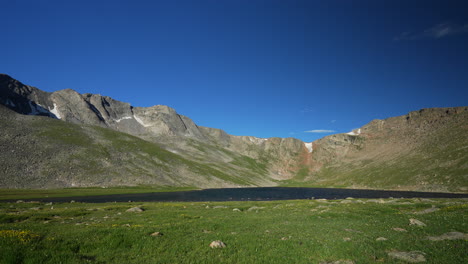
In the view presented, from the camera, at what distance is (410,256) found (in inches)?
583

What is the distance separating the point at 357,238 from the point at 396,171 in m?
214

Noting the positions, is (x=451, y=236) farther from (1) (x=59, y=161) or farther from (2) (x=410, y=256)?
(1) (x=59, y=161)

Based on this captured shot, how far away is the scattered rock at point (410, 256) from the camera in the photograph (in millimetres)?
14273

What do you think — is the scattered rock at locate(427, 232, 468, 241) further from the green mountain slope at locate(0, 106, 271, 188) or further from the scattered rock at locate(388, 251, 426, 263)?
the green mountain slope at locate(0, 106, 271, 188)

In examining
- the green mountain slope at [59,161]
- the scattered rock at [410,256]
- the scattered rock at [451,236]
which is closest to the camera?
the scattered rock at [410,256]

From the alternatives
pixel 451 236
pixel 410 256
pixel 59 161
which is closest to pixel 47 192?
pixel 59 161

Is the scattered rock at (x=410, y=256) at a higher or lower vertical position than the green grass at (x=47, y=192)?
higher

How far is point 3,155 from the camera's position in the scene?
5477 inches

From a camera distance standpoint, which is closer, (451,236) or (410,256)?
(410,256)

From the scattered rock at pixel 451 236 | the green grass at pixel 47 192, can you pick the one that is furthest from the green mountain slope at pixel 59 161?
the scattered rock at pixel 451 236

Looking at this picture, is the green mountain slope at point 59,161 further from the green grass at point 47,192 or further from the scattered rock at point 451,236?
the scattered rock at point 451,236

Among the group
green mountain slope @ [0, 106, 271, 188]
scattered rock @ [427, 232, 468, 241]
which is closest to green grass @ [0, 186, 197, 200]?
green mountain slope @ [0, 106, 271, 188]

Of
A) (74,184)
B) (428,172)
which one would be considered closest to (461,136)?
(428,172)

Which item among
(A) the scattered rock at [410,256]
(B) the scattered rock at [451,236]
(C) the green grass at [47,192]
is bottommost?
(C) the green grass at [47,192]
